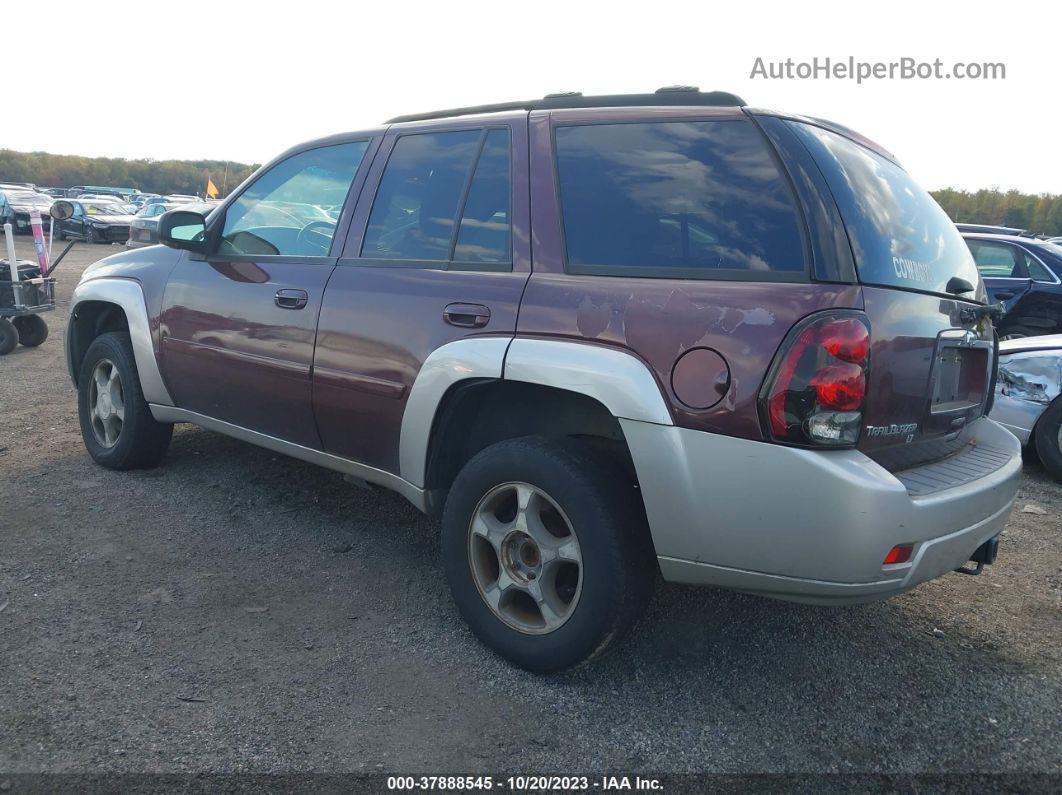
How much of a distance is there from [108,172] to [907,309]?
9831cm

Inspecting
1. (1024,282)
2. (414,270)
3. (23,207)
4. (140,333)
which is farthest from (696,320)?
(23,207)

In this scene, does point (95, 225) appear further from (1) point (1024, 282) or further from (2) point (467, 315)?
(2) point (467, 315)

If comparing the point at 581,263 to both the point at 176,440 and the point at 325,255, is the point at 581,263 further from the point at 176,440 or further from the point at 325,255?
the point at 176,440

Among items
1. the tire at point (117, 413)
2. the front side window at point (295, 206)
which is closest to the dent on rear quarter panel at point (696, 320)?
the front side window at point (295, 206)

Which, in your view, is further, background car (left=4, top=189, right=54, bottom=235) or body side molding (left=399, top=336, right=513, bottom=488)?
background car (left=4, top=189, right=54, bottom=235)

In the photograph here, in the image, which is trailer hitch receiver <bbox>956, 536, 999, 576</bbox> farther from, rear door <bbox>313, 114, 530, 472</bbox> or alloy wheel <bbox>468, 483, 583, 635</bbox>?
rear door <bbox>313, 114, 530, 472</bbox>

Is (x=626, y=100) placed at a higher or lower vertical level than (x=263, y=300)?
higher

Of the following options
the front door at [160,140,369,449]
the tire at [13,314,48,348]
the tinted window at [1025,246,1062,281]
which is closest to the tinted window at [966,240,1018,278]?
the tinted window at [1025,246,1062,281]

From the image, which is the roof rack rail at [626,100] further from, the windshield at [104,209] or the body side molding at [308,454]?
the windshield at [104,209]

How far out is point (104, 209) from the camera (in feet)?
94.8

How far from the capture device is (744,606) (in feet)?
11.9

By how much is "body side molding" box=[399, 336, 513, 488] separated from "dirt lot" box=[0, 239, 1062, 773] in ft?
2.14

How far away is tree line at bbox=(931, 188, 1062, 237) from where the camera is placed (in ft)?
123

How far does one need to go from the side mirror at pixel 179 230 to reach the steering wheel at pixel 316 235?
0.67 meters
